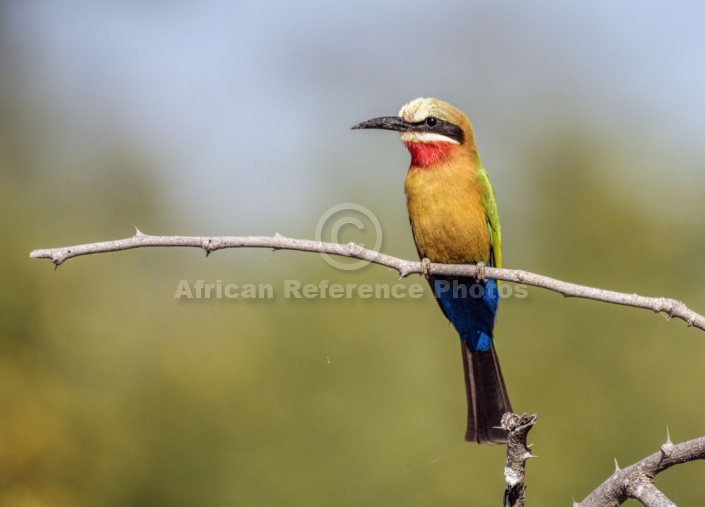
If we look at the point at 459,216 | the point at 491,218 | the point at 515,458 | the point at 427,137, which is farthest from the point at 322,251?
the point at 491,218

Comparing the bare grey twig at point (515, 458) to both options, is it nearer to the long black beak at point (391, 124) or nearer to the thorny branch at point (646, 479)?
the thorny branch at point (646, 479)

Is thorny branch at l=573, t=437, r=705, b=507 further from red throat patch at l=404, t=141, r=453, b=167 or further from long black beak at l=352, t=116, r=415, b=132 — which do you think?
long black beak at l=352, t=116, r=415, b=132

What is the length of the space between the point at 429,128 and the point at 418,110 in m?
0.12

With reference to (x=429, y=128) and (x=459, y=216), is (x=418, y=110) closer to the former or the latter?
(x=429, y=128)

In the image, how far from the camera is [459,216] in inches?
191

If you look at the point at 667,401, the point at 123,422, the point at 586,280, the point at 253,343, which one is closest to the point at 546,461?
the point at 667,401

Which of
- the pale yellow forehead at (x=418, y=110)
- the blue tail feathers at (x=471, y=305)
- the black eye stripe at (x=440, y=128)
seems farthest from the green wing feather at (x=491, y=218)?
the pale yellow forehead at (x=418, y=110)

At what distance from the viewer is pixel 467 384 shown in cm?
500

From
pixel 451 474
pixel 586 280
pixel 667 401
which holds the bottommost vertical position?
pixel 451 474

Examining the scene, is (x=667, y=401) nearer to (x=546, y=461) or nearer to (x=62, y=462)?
(x=546, y=461)

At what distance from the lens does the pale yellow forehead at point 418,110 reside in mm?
4953

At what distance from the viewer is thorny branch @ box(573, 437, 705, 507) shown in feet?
8.98

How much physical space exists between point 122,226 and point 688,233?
7381 mm

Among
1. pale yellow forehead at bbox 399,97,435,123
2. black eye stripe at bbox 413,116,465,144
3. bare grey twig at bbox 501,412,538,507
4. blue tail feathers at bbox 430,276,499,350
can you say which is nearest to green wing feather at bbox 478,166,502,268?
blue tail feathers at bbox 430,276,499,350
